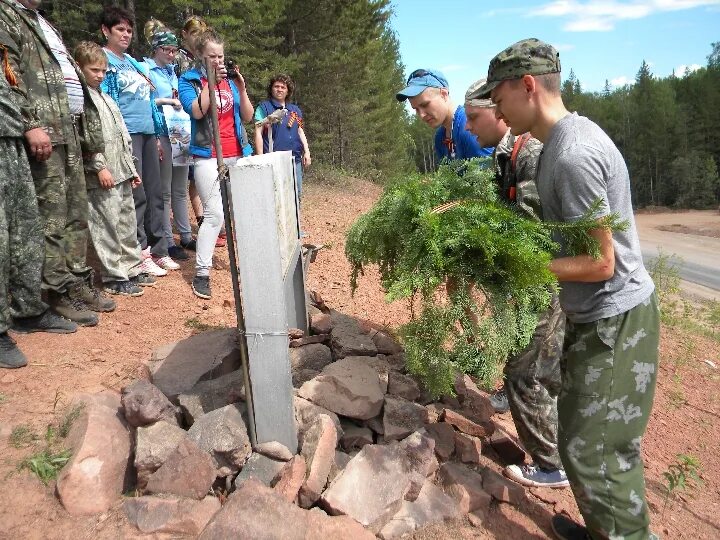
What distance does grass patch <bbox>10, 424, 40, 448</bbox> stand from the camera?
2562 millimetres

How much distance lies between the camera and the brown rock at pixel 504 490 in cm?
272

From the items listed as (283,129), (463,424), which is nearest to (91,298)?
(463,424)

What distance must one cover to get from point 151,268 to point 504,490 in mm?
3484

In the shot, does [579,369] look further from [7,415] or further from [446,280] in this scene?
[7,415]

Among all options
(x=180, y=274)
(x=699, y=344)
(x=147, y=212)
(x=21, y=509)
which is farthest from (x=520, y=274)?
(x=699, y=344)

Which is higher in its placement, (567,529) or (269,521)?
(269,521)

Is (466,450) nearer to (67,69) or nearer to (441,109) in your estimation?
(441,109)

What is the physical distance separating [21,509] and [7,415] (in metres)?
0.68

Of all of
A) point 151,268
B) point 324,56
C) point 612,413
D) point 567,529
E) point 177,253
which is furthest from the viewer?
point 324,56

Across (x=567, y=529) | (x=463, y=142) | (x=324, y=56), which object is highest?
(x=324, y=56)

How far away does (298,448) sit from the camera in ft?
8.54

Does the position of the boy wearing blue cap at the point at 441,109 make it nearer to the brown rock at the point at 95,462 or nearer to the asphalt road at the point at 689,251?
the brown rock at the point at 95,462

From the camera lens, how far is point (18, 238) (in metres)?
3.24

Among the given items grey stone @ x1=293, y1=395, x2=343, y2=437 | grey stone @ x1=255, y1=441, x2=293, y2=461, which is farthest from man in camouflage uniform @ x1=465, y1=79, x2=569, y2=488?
grey stone @ x1=255, y1=441, x2=293, y2=461
